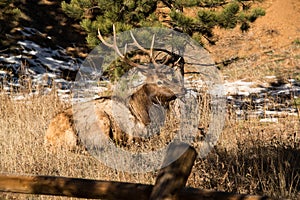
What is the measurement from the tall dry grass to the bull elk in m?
0.34

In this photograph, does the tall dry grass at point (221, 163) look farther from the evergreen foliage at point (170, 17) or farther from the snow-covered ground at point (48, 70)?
the snow-covered ground at point (48, 70)

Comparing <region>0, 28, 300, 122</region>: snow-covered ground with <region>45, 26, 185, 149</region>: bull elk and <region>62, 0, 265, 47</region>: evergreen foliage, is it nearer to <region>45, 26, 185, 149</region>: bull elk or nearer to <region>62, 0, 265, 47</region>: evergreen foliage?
<region>62, 0, 265, 47</region>: evergreen foliage

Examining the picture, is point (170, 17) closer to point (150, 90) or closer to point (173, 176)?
point (150, 90)

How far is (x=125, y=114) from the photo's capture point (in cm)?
697

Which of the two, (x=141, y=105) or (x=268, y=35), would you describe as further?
(x=268, y=35)

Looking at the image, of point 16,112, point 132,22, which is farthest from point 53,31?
point 16,112

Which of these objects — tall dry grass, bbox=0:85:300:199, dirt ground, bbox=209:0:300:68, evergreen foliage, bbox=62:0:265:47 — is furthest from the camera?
dirt ground, bbox=209:0:300:68

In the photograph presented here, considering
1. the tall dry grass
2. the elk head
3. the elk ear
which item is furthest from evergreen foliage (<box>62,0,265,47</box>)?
the tall dry grass

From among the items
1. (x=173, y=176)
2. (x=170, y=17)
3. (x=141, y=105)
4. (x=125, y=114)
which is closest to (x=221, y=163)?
(x=173, y=176)

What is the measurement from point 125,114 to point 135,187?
4.39 metres

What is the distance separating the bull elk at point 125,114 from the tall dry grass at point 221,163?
0.34 meters

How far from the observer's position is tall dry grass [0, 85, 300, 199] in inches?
164

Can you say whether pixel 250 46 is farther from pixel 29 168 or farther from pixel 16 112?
pixel 29 168

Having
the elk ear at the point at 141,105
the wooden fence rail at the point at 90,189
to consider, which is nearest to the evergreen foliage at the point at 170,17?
the elk ear at the point at 141,105
